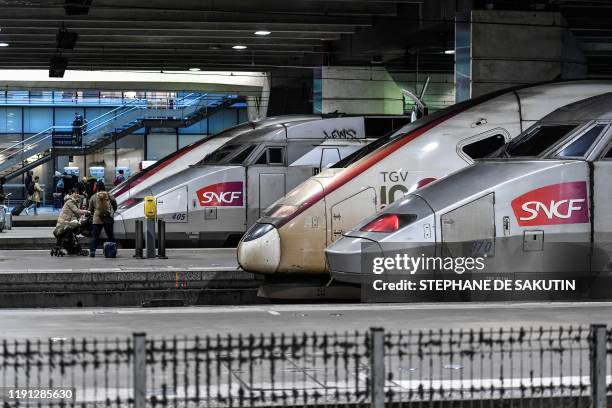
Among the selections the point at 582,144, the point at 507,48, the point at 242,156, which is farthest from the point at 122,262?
the point at 582,144

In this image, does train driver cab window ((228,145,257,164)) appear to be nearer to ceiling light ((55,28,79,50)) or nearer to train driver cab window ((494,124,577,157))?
ceiling light ((55,28,79,50))

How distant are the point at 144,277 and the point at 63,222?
4.61 metres

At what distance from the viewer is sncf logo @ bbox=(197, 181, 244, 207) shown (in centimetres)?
2372

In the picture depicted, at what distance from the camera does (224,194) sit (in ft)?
78.1

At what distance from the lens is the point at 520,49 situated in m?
22.8

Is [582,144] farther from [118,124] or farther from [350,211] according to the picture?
[118,124]

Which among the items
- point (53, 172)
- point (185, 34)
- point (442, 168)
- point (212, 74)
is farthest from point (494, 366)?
point (53, 172)

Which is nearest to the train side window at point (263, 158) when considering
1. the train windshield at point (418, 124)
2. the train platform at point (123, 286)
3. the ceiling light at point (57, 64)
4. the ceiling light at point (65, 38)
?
the train platform at point (123, 286)

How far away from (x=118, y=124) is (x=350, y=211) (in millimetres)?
42990

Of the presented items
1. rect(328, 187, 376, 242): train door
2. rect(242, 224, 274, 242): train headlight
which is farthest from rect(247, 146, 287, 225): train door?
rect(328, 187, 376, 242): train door

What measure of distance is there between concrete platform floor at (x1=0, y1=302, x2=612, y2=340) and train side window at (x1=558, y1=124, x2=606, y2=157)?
194cm

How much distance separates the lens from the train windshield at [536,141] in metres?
14.0

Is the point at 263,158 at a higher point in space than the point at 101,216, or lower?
higher

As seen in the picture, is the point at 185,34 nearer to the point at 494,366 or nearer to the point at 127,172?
the point at 494,366
